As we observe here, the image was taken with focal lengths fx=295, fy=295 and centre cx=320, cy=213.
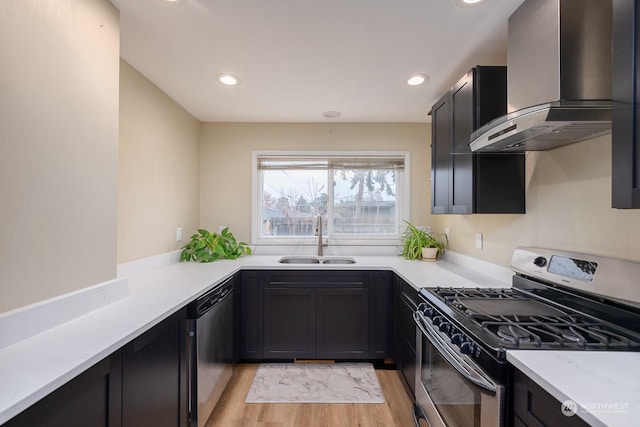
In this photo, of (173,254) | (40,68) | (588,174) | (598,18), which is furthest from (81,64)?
(588,174)

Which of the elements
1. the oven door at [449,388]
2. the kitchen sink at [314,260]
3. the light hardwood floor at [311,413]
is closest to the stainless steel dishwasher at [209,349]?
the light hardwood floor at [311,413]

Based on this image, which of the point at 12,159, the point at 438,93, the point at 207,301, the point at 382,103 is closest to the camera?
the point at 12,159

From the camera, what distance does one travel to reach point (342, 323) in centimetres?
249

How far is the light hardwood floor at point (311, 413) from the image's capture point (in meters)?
1.87

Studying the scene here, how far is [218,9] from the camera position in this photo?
56.6 inches

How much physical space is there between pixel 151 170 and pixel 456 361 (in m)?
2.29

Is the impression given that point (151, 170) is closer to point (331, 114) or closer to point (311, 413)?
point (331, 114)

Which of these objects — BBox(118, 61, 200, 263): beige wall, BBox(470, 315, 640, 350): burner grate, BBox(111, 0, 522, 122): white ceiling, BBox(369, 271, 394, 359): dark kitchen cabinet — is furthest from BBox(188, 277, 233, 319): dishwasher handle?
BBox(111, 0, 522, 122): white ceiling

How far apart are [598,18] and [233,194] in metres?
2.89

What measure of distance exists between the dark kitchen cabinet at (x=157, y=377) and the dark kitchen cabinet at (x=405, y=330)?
140 cm

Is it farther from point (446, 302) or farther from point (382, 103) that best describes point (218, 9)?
point (446, 302)

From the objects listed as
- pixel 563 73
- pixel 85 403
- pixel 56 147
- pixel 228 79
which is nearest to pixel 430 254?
pixel 563 73

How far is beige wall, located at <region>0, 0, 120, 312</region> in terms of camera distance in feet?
3.23

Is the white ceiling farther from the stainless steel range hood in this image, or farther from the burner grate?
the burner grate
